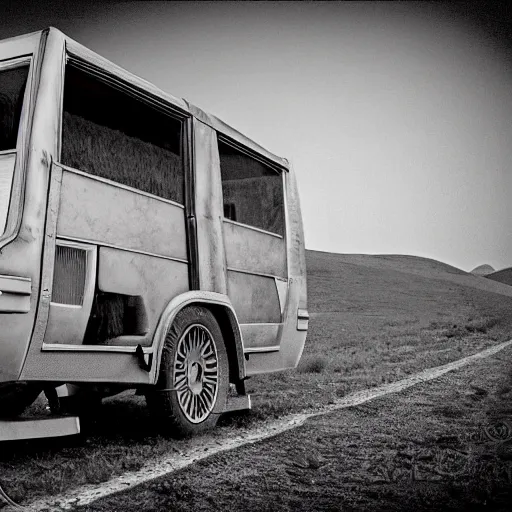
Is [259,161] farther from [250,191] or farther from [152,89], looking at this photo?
[152,89]

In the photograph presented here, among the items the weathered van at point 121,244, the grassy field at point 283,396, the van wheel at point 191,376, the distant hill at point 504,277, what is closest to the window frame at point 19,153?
the weathered van at point 121,244

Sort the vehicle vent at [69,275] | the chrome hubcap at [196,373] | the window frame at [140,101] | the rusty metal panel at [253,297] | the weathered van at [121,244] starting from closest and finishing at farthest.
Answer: the weathered van at [121,244], the vehicle vent at [69,275], the window frame at [140,101], the chrome hubcap at [196,373], the rusty metal panel at [253,297]

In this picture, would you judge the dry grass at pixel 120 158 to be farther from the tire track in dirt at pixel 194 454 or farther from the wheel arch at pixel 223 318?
the tire track in dirt at pixel 194 454

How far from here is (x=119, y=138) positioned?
5.05 meters

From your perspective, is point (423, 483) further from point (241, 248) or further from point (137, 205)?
point (241, 248)

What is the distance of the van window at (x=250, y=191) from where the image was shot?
20.1 ft

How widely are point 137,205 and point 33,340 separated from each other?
1.35 meters

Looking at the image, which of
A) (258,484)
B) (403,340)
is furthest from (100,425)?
(403,340)

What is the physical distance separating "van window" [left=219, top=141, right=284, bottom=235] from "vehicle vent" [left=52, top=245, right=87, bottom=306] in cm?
199

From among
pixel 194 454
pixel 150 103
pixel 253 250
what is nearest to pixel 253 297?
pixel 253 250

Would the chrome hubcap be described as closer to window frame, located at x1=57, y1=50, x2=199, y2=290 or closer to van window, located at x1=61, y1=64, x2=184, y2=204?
window frame, located at x1=57, y1=50, x2=199, y2=290

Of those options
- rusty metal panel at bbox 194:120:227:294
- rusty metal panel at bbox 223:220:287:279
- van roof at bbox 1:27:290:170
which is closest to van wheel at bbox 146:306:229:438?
rusty metal panel at bbox 194:120:227:294

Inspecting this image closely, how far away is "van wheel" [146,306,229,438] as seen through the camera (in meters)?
4.77

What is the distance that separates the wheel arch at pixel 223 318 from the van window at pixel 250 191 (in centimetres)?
90
